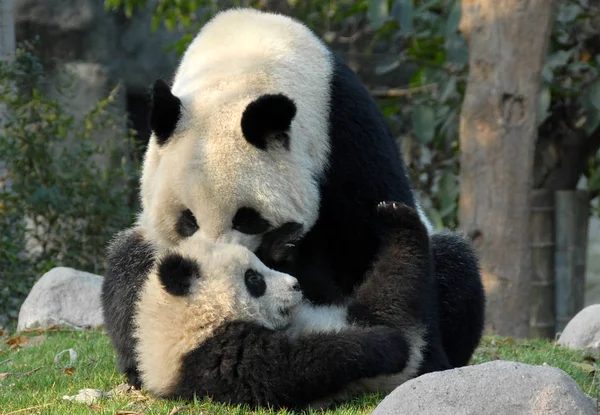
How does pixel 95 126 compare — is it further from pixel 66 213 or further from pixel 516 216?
pixel 516 216

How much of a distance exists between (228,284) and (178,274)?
21cm

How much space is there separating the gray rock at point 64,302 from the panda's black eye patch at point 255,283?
3.39 metres

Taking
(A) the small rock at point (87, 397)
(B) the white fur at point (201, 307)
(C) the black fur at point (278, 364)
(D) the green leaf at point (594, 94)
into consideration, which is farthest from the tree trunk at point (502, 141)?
(A) the small rock at point (87, 397)

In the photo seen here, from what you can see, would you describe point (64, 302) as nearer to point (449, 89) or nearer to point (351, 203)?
point (351, 203)

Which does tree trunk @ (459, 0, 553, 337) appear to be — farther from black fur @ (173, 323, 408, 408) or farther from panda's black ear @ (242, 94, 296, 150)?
black fur @ (173, 323, 408, 408)

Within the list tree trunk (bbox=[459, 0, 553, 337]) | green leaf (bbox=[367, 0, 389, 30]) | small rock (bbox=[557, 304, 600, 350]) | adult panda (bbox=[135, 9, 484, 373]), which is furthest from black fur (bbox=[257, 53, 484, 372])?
green leaf (bbox=[367, 0, 389, 30])

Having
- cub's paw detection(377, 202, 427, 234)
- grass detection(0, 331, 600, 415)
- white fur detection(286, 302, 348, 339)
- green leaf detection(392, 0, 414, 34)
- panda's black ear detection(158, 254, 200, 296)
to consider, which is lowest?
grass detection(0, 331, 600, 415)

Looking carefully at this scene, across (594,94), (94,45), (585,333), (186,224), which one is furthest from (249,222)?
(94,45)

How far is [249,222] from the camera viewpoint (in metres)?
4.36

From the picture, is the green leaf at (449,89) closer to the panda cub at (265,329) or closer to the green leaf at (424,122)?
the green leaf at (424,122)

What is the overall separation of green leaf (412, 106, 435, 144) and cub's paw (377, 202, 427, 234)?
17.1ft

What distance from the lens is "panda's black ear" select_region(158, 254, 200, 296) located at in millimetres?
4035

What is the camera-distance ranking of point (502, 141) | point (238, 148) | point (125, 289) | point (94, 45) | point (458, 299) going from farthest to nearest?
point (94, 45) → point (502, 141) → point (458, 299) → point (125, 289) → point (238, 148)

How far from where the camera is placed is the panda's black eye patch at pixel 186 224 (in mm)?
4402
